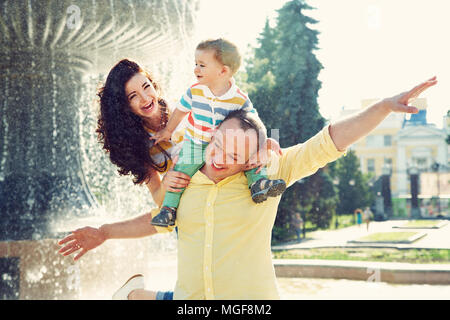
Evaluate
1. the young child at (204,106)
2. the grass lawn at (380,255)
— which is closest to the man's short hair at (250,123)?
the young child at (204,106)

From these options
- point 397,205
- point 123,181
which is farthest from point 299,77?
point 397,205

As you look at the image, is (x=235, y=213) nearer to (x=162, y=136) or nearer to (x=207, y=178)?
(x=207, y=178)

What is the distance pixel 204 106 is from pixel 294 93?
18.7m

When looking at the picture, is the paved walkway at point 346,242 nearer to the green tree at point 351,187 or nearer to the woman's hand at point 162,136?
the green tree at point 351,187

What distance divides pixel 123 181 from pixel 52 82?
403 cm

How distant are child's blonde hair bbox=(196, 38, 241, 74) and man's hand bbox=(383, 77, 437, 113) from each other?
607 millimetres

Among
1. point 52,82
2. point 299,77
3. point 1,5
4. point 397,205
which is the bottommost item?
point 397,205

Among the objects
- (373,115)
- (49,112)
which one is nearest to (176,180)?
(373,115)

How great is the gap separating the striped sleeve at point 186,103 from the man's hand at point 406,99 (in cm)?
84

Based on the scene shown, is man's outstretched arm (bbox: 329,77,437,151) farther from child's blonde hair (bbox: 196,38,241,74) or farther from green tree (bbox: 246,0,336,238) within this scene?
green tree (bbox: 246,0,336,238)

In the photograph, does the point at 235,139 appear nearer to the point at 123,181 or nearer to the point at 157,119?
the point at 157,119

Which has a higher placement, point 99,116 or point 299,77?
point 299,77

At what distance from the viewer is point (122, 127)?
215 cm
